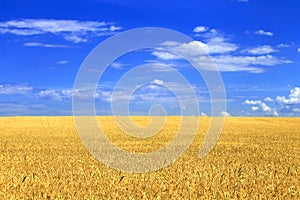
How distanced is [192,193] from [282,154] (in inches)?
436

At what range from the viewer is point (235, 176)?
13477mm

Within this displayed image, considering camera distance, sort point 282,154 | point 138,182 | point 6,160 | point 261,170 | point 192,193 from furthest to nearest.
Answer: point 282,154, point 6,160, point 261,170, point 138,182, point 192,193

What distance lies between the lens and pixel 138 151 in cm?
2214

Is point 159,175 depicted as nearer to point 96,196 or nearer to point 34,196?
point 96,196

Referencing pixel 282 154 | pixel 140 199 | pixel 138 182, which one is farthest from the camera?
pixel 282 154

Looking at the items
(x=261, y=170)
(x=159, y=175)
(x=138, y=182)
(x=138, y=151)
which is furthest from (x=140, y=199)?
(x=138, y=151)

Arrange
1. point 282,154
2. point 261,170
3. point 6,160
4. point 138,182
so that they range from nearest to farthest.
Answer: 1. point 138,182
2. point 261,170
3. point 6,160
4. point 282,154

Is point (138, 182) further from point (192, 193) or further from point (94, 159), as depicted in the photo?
point (94, 159)

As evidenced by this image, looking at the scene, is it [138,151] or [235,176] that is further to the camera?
[138,151]

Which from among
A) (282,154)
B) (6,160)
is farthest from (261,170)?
(6,160)

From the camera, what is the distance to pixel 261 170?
1516 cm

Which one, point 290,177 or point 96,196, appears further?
point 290,177

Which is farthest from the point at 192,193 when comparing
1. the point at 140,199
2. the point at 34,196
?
the point at 34,196

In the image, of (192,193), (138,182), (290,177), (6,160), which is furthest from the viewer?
(6,160)
